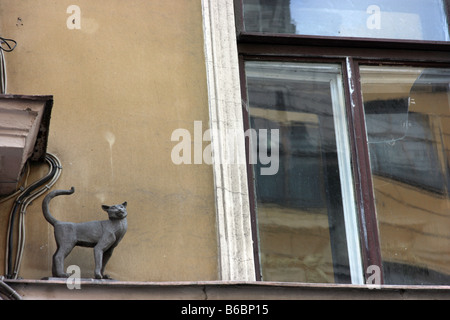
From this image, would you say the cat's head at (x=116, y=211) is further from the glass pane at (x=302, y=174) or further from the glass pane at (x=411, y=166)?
the glass pane at (x=411, y=166)

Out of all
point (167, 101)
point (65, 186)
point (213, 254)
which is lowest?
point (213, 254)

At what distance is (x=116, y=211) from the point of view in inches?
202

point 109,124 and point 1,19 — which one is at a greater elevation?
point 1,19

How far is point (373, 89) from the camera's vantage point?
6.15 metres

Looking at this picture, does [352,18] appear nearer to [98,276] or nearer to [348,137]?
[348,137]

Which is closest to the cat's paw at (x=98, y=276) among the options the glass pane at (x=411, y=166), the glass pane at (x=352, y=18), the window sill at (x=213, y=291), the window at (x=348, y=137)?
the window sill at (x=213, y=291)

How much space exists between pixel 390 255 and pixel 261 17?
1481 mm

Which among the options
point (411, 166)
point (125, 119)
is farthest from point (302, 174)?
point (125, 119)

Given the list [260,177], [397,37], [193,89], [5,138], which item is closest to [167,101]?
[193,89]

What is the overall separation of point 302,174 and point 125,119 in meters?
0.95

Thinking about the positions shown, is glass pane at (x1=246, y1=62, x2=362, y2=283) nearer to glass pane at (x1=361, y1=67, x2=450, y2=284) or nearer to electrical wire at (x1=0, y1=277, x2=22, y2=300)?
glass pane at (x1=361, y1=67, x2=450, y2=284)

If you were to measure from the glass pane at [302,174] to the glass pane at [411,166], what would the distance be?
0.18 meters

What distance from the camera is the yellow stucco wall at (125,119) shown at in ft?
17.6
